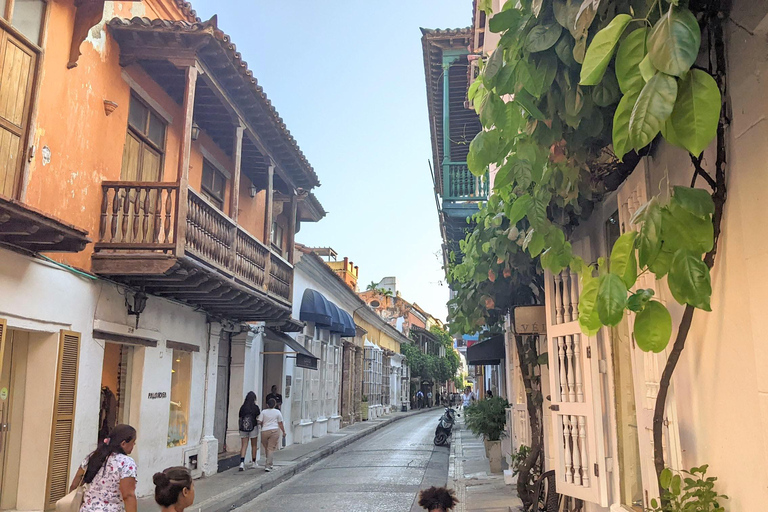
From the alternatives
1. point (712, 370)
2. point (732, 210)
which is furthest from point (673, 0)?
point (712, 370)

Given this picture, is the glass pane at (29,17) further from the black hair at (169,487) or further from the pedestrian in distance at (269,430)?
the pedestrian in distance at (269,430)

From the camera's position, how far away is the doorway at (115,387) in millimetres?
9812

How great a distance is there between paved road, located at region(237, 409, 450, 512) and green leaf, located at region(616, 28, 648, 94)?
28.2 ft

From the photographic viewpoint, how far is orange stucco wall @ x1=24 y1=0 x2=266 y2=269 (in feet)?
25.1

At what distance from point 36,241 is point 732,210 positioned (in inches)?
267

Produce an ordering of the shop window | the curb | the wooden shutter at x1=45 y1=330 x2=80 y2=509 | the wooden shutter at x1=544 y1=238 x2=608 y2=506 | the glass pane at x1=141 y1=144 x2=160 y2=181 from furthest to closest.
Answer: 1. the shop window
2. the glass pane at x1=141 y1=144 x2=160 y2=181
3. the curb
4. the wooden shutter at x1=45 y1=330 x2=80 y2=509
5. the wooden shutter at x1=544 y1=238 x2=608 y2=506

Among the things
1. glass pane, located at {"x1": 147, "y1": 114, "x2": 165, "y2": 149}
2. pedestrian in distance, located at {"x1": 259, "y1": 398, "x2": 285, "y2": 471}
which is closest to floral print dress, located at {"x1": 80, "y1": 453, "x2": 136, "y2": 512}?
glass pane, located at {"x1": 147, "y1": 114, "x2": 165, "y2": 149}

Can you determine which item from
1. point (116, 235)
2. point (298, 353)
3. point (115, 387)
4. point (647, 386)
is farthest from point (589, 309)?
point (298, 353)

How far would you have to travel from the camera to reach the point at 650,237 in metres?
2.41

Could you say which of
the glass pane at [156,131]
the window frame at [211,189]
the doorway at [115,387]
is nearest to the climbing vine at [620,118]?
the doorway at [115,387]

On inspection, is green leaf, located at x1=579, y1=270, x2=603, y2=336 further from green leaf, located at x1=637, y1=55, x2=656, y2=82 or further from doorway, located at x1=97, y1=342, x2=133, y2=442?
doorway, located at x1=97, y1=342, x2=133, y2=442

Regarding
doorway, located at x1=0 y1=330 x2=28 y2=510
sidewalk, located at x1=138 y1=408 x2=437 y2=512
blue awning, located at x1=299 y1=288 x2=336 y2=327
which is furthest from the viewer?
blue awning, located at x1=299 y1=288 x2=336 y2=327

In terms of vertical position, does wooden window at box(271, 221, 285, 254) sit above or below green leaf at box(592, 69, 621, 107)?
above

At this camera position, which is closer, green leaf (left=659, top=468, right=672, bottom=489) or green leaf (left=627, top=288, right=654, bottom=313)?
green leaf (left=627, top=288, right=654, bottom=313)
